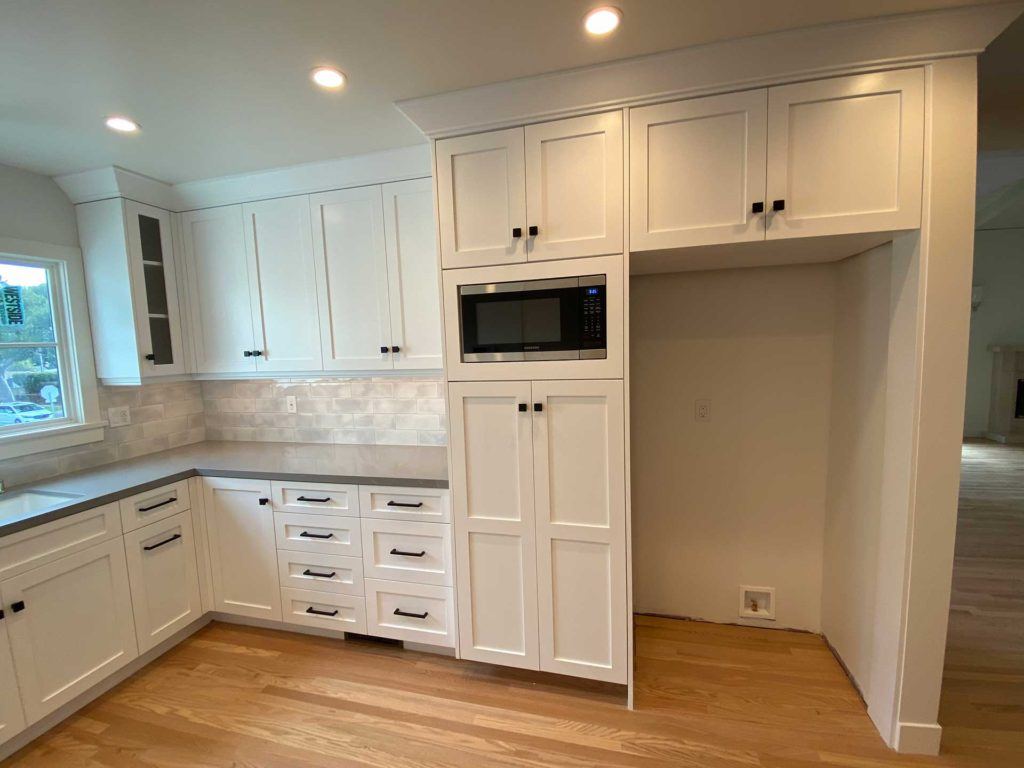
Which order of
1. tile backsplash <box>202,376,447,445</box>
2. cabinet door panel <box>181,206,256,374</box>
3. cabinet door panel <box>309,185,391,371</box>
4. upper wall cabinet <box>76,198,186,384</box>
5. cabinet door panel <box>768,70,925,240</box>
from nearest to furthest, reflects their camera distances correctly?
1. cabinet door panel <box>768,70,925,240</box>
2. cabinet door panel <box>309,185,391,371</box>
3. upper wall cabinet <box>76,198,186,384</box>
4. cabinet door panel <box>181,206,256,374</box>
5. tile backsplash <box>202,376,447,445</box>

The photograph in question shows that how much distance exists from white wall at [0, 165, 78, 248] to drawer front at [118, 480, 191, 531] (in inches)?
55.3

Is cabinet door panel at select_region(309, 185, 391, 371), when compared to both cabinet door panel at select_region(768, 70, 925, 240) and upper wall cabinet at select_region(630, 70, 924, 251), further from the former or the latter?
cabinet door panel at select_region(768, 70, 925, 240)

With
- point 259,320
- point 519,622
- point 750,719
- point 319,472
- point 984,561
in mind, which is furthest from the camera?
point 984,561

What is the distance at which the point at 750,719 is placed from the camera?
177cm

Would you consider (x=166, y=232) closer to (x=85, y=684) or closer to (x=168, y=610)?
(x=168, y=610)

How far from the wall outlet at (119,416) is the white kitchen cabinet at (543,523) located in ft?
6.95

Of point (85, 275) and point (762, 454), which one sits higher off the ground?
point (85, 275)

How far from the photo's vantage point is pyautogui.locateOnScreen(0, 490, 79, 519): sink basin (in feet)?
6.61

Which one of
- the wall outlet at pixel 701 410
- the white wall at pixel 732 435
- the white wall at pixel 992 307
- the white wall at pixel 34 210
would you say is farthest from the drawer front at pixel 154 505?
the white wall at pixel 992 307

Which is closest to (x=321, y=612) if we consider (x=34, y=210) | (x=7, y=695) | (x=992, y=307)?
(x=7, y=695)

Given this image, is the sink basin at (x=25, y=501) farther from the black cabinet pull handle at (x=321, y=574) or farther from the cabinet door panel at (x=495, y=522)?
the cabinet door panel at (x=495, y=522)

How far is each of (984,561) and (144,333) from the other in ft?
17.3

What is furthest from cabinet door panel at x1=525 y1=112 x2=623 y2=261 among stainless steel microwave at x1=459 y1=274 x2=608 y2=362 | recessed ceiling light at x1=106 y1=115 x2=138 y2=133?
recessed ceiling light at x1=106 y1=115 x2=138 y2=133

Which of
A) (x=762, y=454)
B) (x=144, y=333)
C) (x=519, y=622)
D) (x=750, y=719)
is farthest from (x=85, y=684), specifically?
(x=762, y=454)
